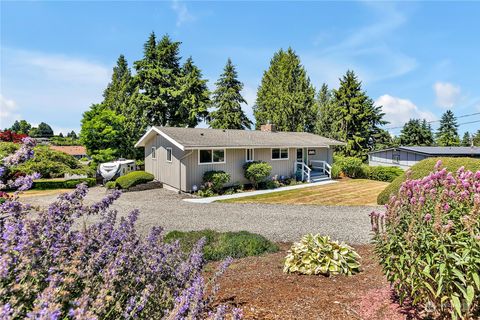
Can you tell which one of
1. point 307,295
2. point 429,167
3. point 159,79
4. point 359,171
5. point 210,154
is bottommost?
point 307,295

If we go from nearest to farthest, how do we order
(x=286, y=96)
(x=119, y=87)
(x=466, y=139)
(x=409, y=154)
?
(x=409, y=154)
(x=286, y=96)
(x=119, y=87)
(x=466, y=139)

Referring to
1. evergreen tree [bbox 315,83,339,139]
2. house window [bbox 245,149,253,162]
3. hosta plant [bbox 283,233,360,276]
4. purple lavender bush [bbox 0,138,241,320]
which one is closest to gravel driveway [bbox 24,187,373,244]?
hosta plant [bbox 283,233,360,276]

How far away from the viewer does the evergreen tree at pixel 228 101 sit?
110 ft

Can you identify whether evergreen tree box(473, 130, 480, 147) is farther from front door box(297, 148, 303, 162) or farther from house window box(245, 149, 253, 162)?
house window box(245, 149, 253, 162)

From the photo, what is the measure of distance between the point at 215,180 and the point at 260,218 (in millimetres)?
5934

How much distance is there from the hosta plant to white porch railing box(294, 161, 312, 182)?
639 inches

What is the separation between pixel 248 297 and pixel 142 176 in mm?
15372

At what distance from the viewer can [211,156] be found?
16.8m

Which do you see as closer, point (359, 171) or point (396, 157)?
point (359, 171)

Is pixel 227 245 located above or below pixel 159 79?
below

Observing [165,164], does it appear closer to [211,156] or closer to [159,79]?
[211,156]

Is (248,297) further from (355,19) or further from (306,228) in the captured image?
(355,19)

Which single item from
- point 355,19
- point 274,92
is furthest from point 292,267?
point 274,92

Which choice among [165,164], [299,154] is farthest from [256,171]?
[299,154]
